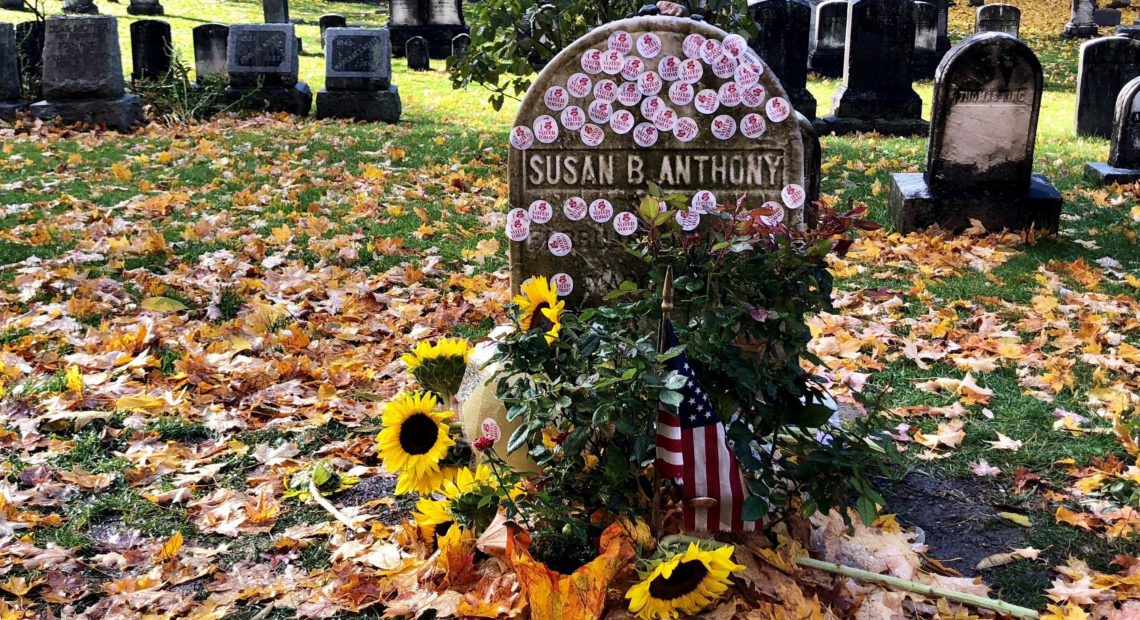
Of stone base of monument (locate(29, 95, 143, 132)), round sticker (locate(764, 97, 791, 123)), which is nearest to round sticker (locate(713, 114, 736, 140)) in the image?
round sticker (locate(764, 97, 791, 123))

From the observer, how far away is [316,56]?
19.8m

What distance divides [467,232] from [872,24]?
782cm

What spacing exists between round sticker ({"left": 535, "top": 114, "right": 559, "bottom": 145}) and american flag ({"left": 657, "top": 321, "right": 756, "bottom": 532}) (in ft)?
3.33

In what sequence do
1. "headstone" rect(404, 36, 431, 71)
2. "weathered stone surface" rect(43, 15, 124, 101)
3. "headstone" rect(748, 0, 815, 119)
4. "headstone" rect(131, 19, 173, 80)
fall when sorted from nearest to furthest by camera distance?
"weathered stone surface" rect(43, 15, 124, 101), "headstone" rect(748, 0, 815, 119), "headstone" rect(131, 19, 173, 80), "headstone" rect(404, 36, 431, 71)

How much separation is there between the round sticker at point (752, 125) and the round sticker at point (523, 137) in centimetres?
75

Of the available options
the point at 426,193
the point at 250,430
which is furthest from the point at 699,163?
the point at 426,193

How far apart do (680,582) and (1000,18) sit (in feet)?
64.2

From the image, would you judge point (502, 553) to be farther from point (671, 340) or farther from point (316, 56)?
point (316, 56)

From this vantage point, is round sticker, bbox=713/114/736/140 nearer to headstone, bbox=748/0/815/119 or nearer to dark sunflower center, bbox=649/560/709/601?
dark sunflower center, bbox=649/560/709/601

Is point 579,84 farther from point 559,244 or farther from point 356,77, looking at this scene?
point 356,77

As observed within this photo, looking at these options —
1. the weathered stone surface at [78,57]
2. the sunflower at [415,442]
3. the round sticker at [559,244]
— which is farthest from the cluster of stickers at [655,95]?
the weathered stone surface at [78,57]

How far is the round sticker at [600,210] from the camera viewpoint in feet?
11.4

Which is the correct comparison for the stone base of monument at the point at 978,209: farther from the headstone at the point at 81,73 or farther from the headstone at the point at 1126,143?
the headstone at the point at 81,73

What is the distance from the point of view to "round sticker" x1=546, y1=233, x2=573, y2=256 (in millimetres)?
3549
